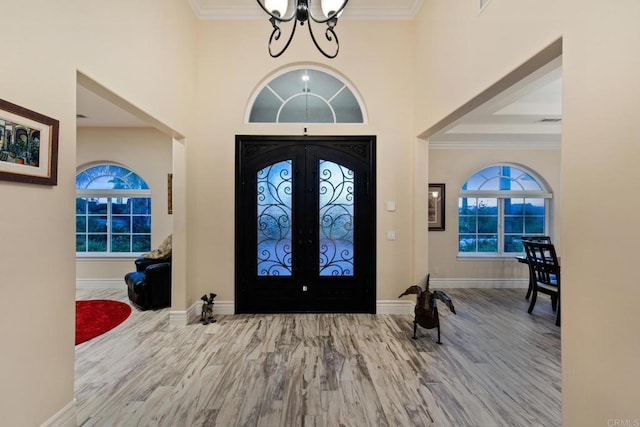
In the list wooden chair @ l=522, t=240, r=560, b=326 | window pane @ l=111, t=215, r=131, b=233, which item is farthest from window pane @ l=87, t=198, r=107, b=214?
wooden chair @ l=522, t=240, r=560, b=326

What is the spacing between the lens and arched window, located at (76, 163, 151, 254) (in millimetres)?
5574

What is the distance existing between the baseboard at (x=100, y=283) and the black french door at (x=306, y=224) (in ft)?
10.6

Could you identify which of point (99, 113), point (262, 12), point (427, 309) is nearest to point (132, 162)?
point (99, 113)

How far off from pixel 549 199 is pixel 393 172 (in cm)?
417

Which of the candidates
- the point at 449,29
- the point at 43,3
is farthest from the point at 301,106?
the point at 43,3

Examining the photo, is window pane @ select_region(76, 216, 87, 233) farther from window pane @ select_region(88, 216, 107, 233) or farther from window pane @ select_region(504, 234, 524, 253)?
window pane @ select_region(504, 234, 524, 253)

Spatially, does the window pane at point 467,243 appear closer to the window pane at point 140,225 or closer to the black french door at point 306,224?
the black french door at point 306,224

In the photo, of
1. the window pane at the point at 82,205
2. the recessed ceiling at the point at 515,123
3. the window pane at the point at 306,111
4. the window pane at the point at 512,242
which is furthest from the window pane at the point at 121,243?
the window pane at the point at 512,242

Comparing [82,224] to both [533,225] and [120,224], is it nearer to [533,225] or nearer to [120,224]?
[120,224]

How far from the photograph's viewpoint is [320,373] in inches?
98.1

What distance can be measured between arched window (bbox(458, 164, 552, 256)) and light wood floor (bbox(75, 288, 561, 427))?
7.16ft

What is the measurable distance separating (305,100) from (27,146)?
306 cm

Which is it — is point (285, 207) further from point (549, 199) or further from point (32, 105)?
point (549, 199)

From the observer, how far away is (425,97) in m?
3.46
